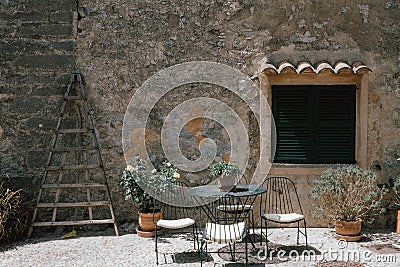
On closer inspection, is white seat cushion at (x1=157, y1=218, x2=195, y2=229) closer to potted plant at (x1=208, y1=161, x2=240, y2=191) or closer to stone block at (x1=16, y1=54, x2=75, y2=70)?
potted plant at (x1=208, y1=161, x2=240, y2=191)

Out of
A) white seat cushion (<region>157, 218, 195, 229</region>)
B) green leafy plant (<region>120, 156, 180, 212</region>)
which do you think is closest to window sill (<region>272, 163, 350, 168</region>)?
green leafy plant (<region>120, 156, 180, 212</region>)

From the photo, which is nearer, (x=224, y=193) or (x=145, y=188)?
(x=224, y=193)

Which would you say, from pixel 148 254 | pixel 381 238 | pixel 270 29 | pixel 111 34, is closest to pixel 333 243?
pixel 381 238

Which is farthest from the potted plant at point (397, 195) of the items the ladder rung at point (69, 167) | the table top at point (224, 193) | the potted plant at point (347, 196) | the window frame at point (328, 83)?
the ladder rung at point (69, 167)

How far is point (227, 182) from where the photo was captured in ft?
20.0

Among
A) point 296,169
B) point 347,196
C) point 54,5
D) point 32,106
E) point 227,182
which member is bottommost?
point 347,196

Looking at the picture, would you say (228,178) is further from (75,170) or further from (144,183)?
(75,170)

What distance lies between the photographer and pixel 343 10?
275 inches

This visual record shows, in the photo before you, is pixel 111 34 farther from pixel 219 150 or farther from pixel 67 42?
pixel 219 150

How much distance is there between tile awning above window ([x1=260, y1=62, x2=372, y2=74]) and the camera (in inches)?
266

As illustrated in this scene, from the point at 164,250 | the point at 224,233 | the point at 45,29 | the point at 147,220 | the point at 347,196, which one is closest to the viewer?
the point at 224,233

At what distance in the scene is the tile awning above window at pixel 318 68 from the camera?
22.2 ft

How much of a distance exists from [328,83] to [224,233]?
2.79m

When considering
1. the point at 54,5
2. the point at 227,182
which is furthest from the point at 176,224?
the point at 54,5
